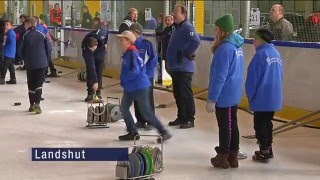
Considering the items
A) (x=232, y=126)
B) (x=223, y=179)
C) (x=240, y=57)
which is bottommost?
(x=223, y=179)

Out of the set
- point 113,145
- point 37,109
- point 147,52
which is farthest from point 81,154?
point 37,109

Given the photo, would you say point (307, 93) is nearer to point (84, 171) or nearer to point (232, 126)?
point (232, 126)

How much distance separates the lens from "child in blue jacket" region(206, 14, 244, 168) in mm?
5301

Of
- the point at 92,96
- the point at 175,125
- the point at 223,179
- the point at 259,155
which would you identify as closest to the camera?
the point at 223,179

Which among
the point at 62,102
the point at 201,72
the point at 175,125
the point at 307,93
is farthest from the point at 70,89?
the point at 307,93

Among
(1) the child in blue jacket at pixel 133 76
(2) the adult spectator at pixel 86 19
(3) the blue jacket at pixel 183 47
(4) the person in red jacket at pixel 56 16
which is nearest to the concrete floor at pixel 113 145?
(1) the child in blue jacket at pixel 133 76

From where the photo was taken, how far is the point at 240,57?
5465mm

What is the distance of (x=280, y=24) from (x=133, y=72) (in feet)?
10.2

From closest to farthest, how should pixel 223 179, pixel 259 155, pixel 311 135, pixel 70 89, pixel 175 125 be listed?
pixel 223 179 < pixel 259 155 < pixel 311 135 < pixel 175 125 < pixel 70 89

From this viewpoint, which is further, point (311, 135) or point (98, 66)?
point (98, 66)

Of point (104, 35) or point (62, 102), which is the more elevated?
point (104, 35)

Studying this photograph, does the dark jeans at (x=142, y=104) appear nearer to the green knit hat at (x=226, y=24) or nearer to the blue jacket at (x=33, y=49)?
the green knit hat at (x=226, y=24)

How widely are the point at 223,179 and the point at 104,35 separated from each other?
542 centimetres

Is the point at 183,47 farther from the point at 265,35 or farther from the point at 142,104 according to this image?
the point at 265,35
